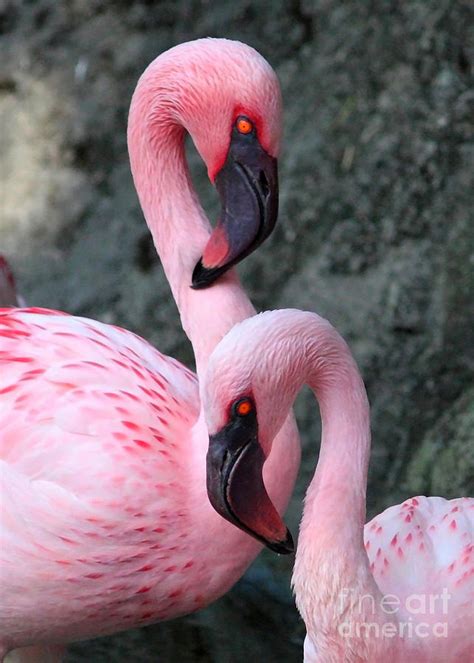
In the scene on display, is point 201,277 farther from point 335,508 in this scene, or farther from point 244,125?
point 335,508

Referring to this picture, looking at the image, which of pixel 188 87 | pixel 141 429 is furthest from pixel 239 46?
pixel 141 429

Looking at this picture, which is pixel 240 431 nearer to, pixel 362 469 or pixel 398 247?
pixel 362 469

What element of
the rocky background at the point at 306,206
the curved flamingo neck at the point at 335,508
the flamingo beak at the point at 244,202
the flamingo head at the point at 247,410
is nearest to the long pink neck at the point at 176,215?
the flamingo beak at the point at 244,202

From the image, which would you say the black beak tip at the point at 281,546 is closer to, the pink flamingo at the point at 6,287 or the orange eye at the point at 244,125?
the orange eye at the point at 244,125

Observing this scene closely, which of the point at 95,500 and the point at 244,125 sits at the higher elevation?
the point at 244,125

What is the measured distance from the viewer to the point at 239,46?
326cm

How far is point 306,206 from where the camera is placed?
5117 millimetres

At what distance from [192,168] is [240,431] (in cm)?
286

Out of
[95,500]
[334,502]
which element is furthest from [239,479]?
[95,500]

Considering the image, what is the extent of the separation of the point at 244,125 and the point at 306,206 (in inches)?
74.5

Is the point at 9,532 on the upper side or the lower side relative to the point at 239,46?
lower

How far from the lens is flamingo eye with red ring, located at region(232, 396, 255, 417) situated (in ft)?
8.75

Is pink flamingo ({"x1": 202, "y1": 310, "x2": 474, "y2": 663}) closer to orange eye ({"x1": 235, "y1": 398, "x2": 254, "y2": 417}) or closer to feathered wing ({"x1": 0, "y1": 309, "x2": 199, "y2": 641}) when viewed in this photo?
orange eye ({"x1": 235, "y1": 398, "x2": 254, "y2": 417})

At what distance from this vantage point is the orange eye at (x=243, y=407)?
267 cm
